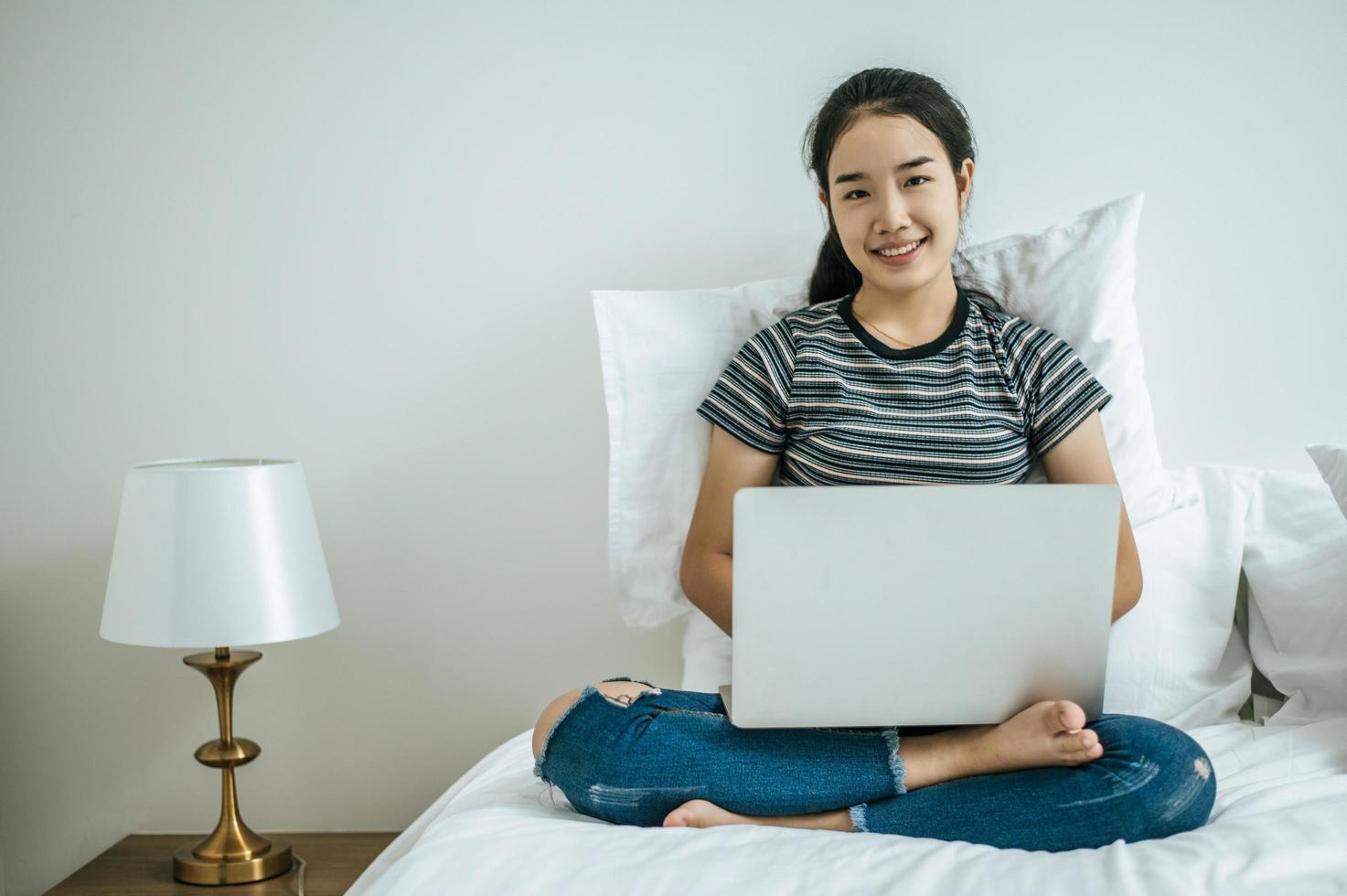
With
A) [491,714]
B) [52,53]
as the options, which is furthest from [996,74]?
[52,53]

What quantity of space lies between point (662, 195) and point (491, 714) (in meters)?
0.82

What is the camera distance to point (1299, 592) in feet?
4.40

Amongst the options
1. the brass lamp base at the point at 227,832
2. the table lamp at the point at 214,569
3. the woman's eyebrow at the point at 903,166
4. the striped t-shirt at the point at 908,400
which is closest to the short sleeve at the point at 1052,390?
the striped t-shirt at the point at 908,400

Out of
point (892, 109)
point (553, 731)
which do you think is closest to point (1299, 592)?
point (892, 109)

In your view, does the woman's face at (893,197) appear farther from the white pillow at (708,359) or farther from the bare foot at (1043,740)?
the bare foot at (1043,740)

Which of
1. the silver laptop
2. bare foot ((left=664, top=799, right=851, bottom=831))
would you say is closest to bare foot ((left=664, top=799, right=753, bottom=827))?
bare foot ((left=664, top=799, right=851, bottom=831))

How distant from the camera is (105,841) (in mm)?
1746

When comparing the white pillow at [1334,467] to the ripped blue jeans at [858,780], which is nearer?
the ripped blue jeans at [858,780]

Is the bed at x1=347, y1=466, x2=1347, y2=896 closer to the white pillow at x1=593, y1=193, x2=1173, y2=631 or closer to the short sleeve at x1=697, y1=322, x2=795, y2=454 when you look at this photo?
the white pillow at x1=593, y1=193, x2=1173, y2=631

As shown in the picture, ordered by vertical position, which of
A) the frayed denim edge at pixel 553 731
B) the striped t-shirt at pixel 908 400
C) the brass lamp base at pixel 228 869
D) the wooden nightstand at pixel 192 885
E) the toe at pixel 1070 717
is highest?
the striped t-shirt at pixel 908 400

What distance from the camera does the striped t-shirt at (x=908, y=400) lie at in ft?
4.19

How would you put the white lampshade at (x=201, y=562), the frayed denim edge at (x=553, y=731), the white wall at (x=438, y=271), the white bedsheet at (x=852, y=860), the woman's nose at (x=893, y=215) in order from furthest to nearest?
the white wall at (x=438, y=271) → the white lampshade at (x=201, y=562) → the woman's nose at (x=893, y=215) → the frayed denim edge at (x=553, y=731) → the white bedsheet at (x=852, y=860)

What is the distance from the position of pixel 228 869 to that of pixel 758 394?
3.03ft

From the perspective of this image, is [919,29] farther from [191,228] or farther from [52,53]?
[52,53]
